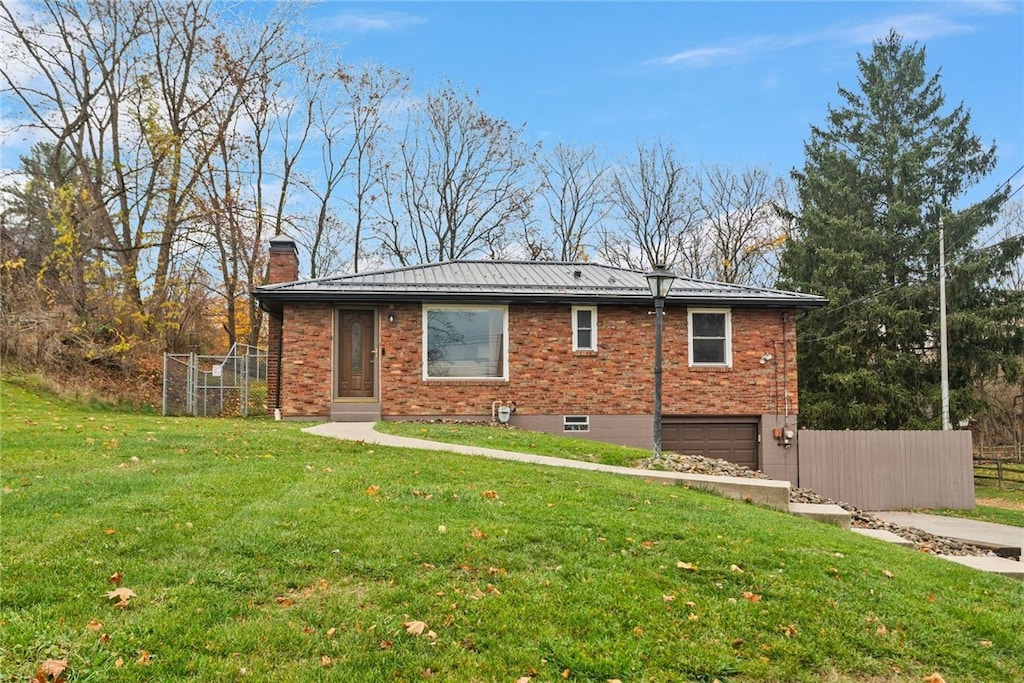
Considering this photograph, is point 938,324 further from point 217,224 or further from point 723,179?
point 217,224

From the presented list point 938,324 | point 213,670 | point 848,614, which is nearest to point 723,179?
point 938,324

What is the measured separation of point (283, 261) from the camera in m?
17.3

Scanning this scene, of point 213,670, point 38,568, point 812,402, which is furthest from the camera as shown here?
point 812,402

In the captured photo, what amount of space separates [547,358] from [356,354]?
4109mm

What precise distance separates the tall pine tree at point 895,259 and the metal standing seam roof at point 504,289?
817 centimetres

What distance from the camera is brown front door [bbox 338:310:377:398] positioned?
15062 millimetres

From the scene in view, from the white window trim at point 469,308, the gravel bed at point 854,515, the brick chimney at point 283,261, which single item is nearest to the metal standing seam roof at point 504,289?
the white window trim at point 469,308

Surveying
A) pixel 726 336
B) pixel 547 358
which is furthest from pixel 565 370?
pixel 726 336

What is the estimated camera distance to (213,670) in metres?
3.45

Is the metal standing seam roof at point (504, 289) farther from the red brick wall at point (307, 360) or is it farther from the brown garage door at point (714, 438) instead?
the brown garage door at point (714, 438)

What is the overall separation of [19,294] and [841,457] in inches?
815

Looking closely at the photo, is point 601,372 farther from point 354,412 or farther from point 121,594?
point 121,594

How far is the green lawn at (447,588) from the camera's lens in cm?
372

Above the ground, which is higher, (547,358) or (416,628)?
(547,358)
